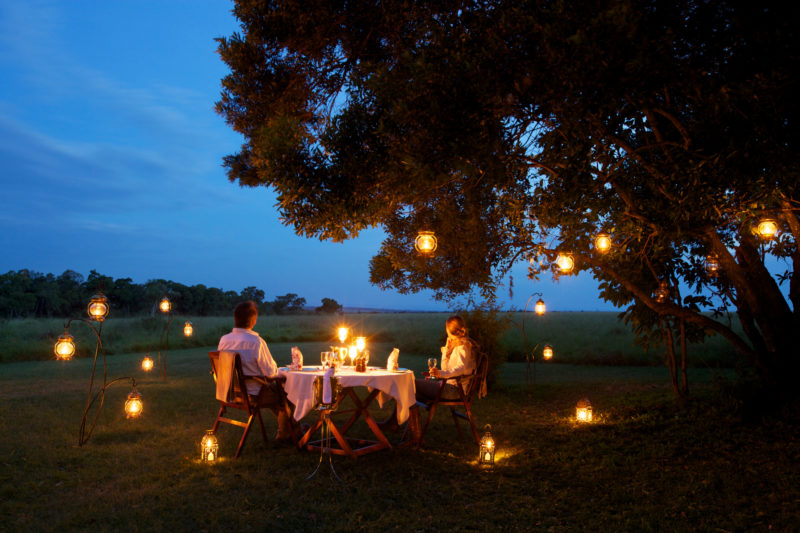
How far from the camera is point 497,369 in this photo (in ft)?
33.8

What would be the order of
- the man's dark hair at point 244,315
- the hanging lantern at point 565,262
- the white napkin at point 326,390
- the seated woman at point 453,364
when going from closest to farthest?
the white napkin at point 326,390, the man's dark hair at point 244,315, the seated woman at point 453,364, the hanging lantern at point 565,262

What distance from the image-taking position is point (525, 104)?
4.00 m

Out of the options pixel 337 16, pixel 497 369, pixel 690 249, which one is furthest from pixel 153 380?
pixel 690 249

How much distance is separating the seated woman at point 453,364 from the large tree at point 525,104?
1.28m

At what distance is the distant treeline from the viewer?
33.0 metres

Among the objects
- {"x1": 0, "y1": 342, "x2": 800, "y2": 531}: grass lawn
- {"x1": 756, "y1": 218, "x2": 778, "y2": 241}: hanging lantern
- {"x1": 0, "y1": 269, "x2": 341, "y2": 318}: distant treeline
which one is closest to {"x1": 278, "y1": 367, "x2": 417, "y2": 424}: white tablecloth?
{"x1": 0, "y1": 342, "x2": 800, "y2": 531}: grass lawn

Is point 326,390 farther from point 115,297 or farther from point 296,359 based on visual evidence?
point 115,297

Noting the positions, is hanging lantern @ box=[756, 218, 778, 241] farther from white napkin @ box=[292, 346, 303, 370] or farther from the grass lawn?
white napkin @ box=[292, 346, 303, 370]

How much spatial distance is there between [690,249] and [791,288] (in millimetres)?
1342

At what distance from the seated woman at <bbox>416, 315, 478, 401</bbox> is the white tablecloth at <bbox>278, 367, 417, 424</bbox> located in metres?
0.38

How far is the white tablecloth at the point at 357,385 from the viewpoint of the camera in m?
4.76

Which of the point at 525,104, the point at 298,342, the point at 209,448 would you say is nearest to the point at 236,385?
the point at 209,448

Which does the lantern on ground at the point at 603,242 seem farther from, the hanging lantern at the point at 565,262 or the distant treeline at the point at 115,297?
the distant treeline at the point at 115,297

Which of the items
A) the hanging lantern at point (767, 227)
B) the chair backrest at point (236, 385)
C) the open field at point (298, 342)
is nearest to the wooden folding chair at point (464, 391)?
the chair backrest at point (236, 385)
